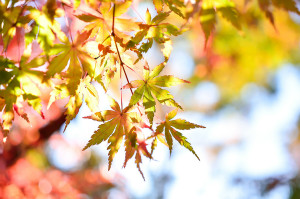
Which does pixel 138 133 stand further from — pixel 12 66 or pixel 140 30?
pixel 12 66

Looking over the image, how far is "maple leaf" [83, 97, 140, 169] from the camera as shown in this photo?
34.6 inches

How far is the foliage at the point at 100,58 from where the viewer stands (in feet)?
2.46

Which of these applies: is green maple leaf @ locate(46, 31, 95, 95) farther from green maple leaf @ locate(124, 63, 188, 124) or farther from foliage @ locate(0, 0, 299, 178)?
green maple leaf @ locate(124, 63, 188, 124)

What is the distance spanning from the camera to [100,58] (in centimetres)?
85

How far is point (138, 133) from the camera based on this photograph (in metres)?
0.91

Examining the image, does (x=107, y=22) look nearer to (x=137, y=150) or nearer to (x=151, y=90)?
(x=151, y=90)

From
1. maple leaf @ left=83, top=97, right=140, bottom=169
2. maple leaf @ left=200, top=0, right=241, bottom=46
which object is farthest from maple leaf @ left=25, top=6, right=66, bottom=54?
maple leaf @ left=200, top=0, right=241, bottom=46

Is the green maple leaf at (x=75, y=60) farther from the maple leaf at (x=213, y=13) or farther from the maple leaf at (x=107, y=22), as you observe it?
the maple leaf at (x=213, y=13)

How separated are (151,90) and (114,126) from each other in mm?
168

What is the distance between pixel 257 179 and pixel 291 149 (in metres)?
5.07

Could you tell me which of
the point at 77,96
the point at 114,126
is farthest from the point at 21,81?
the point at 114,126

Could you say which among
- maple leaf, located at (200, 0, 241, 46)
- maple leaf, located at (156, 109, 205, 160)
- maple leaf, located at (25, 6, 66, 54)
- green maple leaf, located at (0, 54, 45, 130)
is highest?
maple leaf, located at (200, 0, 241, 46)

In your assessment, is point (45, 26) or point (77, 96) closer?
point (45, 26)

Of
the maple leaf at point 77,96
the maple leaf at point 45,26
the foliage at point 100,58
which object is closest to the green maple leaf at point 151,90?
the foliage at point 100,58
